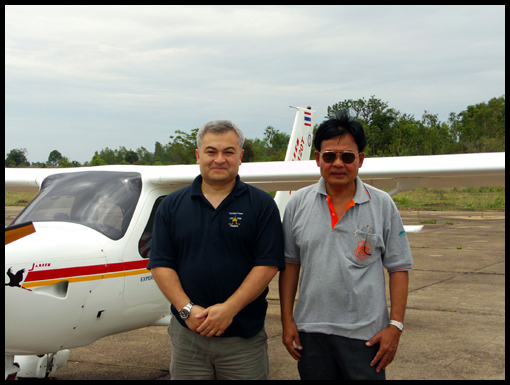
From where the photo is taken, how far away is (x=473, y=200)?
3042 centimetres

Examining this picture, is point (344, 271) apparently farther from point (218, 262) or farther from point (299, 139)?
point (299, 139)

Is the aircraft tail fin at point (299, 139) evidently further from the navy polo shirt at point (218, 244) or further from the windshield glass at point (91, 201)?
the navy polo shirt at point (218, 244)

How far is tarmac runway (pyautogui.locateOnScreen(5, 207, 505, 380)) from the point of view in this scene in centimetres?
425

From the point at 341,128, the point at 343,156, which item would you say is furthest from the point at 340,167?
the point at 341,128

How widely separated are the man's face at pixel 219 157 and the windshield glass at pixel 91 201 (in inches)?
59.7

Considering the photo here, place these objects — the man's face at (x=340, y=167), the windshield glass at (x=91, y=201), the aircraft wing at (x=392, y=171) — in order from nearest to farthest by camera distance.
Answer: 1. the man's face at (x=340, y=167)
2. the windshield glass at (x=91, y=201)
3. the aircraft wing at (x=392, y=171)

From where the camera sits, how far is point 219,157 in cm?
234

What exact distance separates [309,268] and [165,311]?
2.15m

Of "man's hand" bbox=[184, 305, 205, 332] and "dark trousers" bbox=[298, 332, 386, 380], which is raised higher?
"man's hand" bbox=[184, 305, 205, 332]

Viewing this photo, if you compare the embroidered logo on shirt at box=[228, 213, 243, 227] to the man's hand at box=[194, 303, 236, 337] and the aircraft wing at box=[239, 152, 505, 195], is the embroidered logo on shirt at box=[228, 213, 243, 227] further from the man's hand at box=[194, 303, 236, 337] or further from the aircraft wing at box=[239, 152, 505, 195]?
the aircraft wing at box=[239, 152, 505, 195]

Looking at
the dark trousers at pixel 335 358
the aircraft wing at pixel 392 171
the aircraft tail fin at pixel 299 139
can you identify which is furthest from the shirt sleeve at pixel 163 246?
the aircraft tail fin at pixel 299 139

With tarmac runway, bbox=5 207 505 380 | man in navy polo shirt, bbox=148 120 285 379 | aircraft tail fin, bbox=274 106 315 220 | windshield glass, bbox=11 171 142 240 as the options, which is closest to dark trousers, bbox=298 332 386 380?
man in navy polo shirt, bbox=148 120 285 379

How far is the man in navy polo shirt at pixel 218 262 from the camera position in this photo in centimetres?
226

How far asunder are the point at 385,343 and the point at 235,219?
3.01 ft
